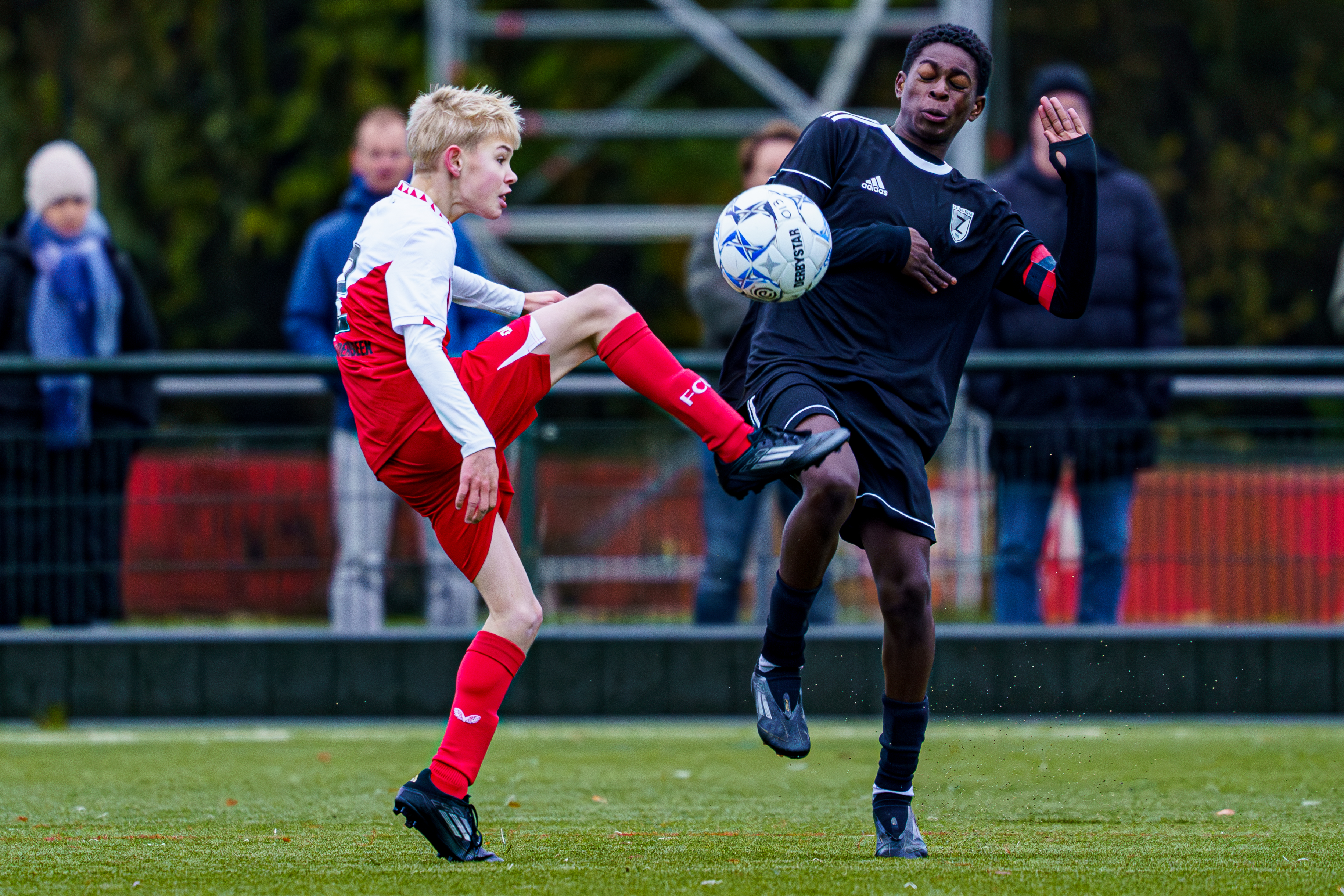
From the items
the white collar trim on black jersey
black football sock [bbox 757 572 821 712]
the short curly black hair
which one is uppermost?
the short curly black hair

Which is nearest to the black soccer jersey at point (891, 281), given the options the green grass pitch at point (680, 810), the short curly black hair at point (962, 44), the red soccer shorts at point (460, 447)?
the short curly black hair at point (962, 44)

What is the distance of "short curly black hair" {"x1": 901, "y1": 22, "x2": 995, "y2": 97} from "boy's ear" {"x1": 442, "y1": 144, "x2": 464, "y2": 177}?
1.34 m

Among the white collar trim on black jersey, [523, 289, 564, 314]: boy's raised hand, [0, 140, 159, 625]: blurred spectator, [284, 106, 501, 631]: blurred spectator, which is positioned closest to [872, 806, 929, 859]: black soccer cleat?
[523, 289, 564, 314]: boy's raised hand

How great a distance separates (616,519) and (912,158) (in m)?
3.33

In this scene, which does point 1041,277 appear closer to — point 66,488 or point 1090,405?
point 1090,405

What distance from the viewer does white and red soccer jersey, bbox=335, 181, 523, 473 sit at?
4715mm

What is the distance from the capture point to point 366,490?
8445 millimetres

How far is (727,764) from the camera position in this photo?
292 inches

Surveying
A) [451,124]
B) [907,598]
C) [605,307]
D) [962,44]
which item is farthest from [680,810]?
[962,44]

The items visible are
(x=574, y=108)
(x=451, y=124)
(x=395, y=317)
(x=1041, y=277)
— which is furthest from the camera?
(x=574, y=108)

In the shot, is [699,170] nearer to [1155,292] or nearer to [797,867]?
[1155,292]

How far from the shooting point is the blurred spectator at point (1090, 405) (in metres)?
8.33

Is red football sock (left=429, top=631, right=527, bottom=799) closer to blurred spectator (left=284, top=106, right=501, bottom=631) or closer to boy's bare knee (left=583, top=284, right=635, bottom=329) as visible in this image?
boy's bare knee (left=583, top=284, right=635, bottom=329)

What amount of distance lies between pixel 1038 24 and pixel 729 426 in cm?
1698
